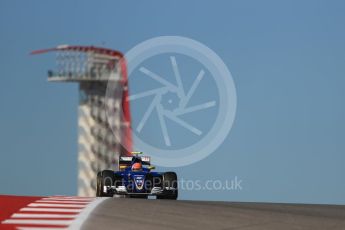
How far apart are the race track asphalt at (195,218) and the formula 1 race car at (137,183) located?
23.9ft

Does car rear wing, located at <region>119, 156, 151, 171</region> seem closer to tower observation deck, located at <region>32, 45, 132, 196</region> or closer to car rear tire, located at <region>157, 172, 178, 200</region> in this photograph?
car rear tire, located at <region>157, 172, 178, 200</region>

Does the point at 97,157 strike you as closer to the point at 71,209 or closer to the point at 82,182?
the point at 82,182

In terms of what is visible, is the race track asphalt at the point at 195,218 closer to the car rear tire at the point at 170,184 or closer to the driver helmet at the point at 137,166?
the car rear tire at the point at 170,184

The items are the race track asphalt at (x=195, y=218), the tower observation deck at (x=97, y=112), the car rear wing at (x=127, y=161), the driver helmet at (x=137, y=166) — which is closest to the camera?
the race track asphalt at (x=195, y=218)

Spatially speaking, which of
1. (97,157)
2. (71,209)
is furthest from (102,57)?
(71,209)

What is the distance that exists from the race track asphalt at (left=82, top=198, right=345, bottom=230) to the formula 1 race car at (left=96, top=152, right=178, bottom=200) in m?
7.27

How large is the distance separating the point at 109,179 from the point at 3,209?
399 inches

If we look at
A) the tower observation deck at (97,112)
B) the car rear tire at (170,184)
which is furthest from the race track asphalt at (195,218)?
the tower observation deck at (97,112)

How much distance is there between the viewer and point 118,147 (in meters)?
116

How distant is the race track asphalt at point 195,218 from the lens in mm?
16953

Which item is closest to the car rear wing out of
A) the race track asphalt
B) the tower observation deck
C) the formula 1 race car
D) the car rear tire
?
the formula 1 race car

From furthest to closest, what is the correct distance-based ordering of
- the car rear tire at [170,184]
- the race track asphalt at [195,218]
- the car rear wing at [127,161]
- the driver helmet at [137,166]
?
the car rear wing at [127,161]
the driver helmet at [137,166]
the car rear tire at [170,184]
the race track asphalt at [195,218]

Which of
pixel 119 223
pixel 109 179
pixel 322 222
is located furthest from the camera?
pixel 109 179

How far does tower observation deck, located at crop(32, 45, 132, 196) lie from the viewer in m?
109
